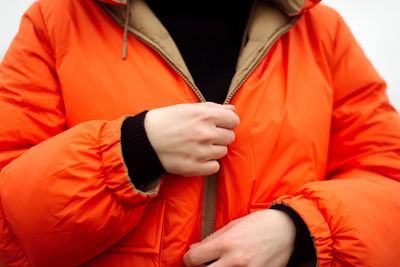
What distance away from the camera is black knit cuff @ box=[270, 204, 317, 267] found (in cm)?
64

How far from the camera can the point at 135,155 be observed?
0.58 m

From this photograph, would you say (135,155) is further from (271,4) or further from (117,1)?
(271,4)

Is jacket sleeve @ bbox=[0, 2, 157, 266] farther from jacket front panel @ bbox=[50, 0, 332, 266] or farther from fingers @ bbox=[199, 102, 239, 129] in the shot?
fingers @ bbox=[199, 102, 239, 129]

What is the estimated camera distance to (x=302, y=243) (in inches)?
25.6

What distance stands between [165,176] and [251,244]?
23 centimetres

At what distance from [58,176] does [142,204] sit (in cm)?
17

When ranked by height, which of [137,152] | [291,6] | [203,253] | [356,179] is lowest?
[203,253]

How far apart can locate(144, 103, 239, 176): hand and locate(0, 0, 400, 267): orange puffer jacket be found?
0.07m

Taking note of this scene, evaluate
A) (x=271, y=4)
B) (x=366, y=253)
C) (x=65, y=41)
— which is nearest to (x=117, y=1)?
(x=65, y=41)

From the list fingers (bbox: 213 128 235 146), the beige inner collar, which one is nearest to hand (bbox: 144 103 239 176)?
fingers (bbox: 213 128 235 146)

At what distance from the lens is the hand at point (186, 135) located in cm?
60

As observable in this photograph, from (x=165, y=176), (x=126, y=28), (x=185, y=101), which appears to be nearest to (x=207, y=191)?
(x=165, y=176)

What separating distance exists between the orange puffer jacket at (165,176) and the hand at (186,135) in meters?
0.07

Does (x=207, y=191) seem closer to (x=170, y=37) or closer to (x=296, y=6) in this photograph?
(x=170, y=37)
